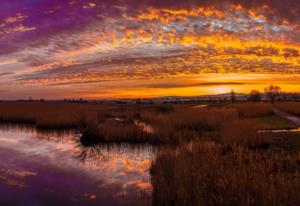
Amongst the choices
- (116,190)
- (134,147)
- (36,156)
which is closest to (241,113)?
(134,147)

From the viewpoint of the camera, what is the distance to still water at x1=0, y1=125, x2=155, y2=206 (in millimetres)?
8078

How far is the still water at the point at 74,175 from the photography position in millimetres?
8078

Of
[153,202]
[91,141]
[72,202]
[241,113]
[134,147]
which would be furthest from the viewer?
[241,113]

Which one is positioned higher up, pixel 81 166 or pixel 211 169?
pixel 211 169

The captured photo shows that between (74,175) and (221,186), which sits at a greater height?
(221,186)

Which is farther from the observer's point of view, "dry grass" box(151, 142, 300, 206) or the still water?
the still water

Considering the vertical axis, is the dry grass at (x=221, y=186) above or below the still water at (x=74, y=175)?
above

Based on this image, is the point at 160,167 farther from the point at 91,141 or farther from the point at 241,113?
the point at 241,113

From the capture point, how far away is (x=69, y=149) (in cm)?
1541

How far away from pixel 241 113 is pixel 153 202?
30179mm

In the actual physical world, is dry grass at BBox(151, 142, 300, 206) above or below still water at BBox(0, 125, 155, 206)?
above

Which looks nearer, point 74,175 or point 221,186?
point 221,186

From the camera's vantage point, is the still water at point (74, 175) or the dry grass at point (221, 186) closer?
the dry grass at point (221, 186)

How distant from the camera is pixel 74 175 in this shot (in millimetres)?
10328
